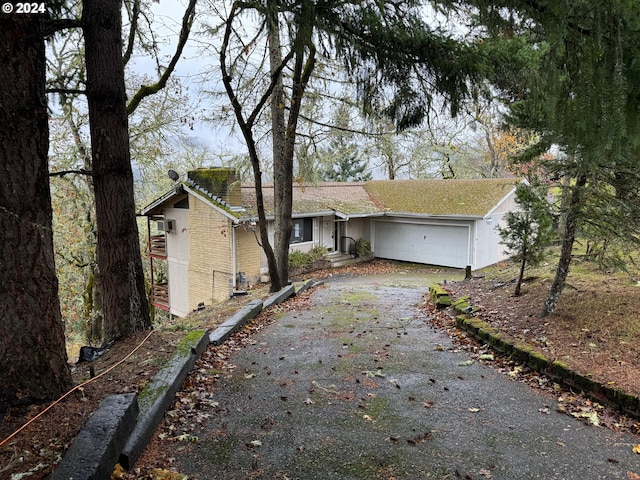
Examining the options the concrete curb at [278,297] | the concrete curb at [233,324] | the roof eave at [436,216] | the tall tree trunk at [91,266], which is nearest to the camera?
the concrete curb at [233,324]

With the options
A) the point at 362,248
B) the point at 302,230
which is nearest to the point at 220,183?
the point at 302,230

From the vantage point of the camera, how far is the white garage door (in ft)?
65.2

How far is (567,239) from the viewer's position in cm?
626

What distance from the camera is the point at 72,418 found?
3283 mm

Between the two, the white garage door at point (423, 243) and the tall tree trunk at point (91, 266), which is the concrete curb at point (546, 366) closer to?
the white garage door at point (423, 243)

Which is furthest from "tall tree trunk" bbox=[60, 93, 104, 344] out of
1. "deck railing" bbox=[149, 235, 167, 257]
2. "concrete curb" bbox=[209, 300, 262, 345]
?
"concrete curb" bbox=[209, 300, 262, 345]

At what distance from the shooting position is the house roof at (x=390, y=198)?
707 inches

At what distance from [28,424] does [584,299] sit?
751cm

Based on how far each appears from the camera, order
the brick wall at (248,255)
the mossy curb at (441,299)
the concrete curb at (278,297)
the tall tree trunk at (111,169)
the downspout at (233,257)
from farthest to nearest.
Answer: the brick wall at (248,255) < the downspout at (233,257) < the concrete curb at (278,297) < the mossy curb at (441,299) < the tall tree trunk at (111,169)

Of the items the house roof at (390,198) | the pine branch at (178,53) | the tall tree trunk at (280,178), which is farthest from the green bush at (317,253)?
the pine branch at (178,53)

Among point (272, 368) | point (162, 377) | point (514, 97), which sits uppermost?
point (514, 97)

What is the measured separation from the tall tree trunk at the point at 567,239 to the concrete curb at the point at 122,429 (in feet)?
18.2

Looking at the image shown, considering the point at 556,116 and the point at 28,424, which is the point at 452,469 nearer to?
the point at 556,116

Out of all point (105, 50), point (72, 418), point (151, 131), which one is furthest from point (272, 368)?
Result: point (151, 131)
